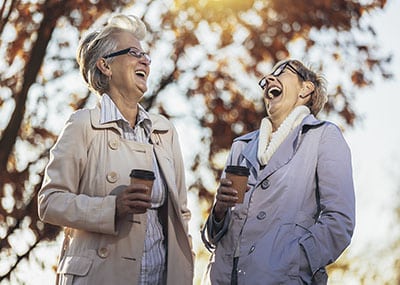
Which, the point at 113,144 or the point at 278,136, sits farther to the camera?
the point at 278,136

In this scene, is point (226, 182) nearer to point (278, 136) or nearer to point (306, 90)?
point (278, 136)

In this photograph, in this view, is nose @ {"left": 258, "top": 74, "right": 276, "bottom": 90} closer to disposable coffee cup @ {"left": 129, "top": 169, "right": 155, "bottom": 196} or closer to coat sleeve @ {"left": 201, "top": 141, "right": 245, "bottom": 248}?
coat sleeve @ {"left": 201, "top": 141, "right": 245, "bottom": 248}

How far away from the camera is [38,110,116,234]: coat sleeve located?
5039 mm

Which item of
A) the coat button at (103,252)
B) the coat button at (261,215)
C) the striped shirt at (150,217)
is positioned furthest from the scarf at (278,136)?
the coat button at (103,252)

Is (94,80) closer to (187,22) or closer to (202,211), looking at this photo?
(187,22)

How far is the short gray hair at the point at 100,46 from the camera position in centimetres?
550

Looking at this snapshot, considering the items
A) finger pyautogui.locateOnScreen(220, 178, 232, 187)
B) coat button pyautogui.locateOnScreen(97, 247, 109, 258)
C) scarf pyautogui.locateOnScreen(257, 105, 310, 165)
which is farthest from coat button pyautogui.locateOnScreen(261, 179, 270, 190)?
coat button pyautogui.locateOnScreen(97, 247, 109, 258)

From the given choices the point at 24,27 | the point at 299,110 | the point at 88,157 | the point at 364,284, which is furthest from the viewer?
the point at 364,284

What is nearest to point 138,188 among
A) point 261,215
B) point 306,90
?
point 261,215

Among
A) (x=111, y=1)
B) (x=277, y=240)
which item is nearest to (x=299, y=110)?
(x=277, y=240)

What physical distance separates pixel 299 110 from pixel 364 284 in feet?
57.8

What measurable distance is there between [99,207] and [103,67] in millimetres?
827

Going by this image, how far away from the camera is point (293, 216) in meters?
5.30

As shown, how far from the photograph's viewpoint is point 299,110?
5645mm
